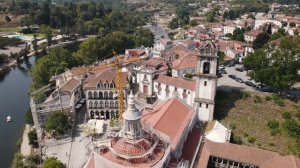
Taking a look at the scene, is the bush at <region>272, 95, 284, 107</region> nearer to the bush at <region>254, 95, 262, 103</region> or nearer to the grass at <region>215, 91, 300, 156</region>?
the grass at <region>215, 91, 300, 156</region>

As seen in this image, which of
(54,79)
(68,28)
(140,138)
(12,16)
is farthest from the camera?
(12,16)

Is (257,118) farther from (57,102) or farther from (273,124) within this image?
(57,102)

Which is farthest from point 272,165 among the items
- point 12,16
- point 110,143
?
point 12,16

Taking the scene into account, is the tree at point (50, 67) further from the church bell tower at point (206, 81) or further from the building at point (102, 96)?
the church bell tower at point (206, 81)

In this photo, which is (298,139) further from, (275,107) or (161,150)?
(161,150)

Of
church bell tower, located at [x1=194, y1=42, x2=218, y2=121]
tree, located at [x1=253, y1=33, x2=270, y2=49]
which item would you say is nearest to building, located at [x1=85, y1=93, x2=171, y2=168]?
church bell tower, located at [x1=194, y1=42, x2=218, y2=121]

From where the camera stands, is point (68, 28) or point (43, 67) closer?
point (43, 67)

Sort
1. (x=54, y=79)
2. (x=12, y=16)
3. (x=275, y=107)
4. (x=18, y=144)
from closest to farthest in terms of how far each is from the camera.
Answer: (x=275, y=107), (x=18, y=144), (x=54, y=79), (x=12, y=16)
